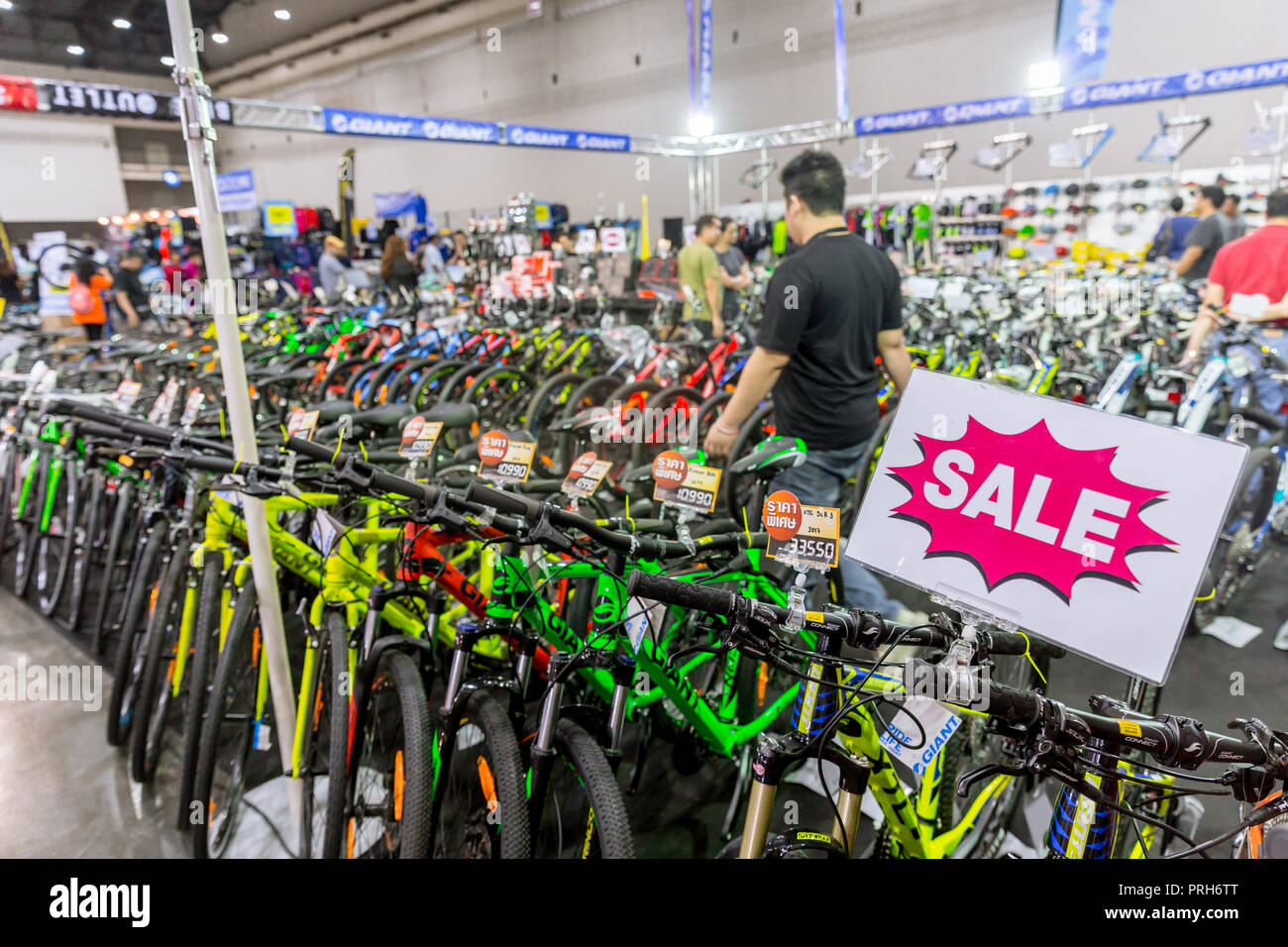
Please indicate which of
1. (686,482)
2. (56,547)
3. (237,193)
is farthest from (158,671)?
(237,193)

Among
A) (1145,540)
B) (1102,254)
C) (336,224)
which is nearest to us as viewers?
(1145,540)

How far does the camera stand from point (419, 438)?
2.05 meters

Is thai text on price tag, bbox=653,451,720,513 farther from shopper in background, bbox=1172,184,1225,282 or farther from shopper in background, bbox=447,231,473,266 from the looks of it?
shopper in background, bbox=447,231,473,266

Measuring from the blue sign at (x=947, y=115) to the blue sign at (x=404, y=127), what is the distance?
12.7 ft

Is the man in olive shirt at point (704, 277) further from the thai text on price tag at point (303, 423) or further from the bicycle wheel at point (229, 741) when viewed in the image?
the bicycle wheel at point (229, 741)

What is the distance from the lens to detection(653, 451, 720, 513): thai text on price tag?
1671 mm

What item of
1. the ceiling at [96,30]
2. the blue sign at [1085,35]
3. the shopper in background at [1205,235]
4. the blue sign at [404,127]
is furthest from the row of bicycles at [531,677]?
the blue sign at [1085,35]

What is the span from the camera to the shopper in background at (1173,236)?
22.1ft

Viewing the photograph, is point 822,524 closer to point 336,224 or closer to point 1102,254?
point 1102,254

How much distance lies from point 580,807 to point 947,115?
789cm

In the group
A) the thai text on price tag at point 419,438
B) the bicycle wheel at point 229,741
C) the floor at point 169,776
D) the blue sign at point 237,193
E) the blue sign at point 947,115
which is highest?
the blue sign at point 947,115

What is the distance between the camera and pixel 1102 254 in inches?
293
